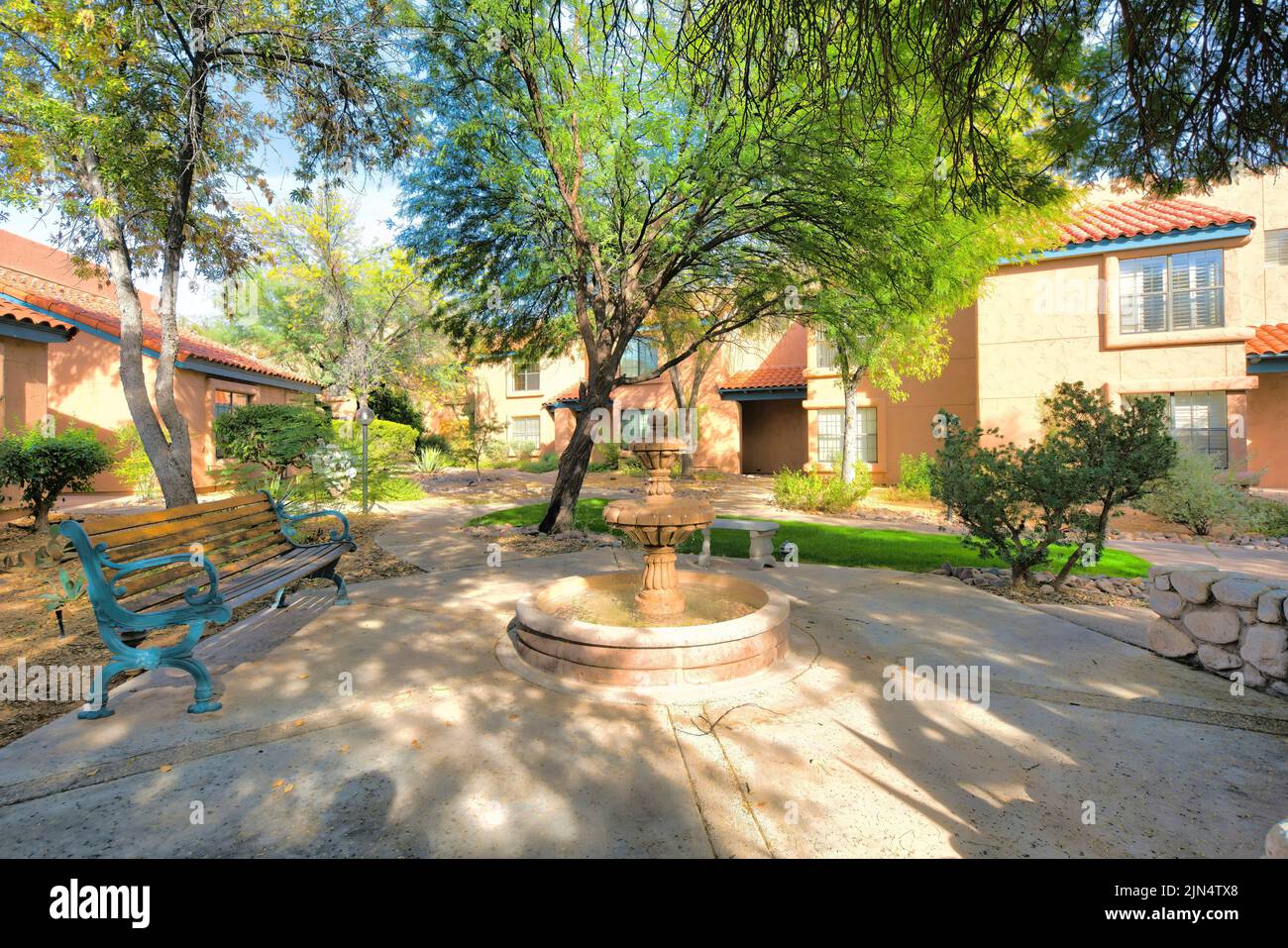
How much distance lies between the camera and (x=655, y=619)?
193 inches

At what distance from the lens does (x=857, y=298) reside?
354 inches

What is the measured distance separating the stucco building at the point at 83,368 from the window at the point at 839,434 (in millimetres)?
14671

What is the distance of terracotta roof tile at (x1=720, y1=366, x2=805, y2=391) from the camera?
70.0 ft

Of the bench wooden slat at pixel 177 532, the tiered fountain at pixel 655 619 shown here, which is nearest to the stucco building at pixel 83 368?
the bench wooden slat at pixel 177 532

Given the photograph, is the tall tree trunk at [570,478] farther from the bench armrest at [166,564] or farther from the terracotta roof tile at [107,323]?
the terracotta roof tile at [107,323]

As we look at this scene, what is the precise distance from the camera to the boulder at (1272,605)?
3820 mm

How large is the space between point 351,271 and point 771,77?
24764 mm

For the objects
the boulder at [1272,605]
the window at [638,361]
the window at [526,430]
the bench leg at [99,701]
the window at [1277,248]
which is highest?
the window at [1277,248]

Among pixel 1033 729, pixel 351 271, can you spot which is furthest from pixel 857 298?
pixel 351 271

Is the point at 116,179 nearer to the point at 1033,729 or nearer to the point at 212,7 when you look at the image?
the point at 212,7

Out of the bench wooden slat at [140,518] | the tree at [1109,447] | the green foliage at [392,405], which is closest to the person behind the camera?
the bench wooden slat at [140,518]

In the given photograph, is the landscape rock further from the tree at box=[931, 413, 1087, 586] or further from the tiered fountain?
the tiered fountain

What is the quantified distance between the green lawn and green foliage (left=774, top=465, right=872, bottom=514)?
1.86 metres

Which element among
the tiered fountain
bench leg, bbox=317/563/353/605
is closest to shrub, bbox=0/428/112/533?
bench leg, bbox=317/563/353/605
